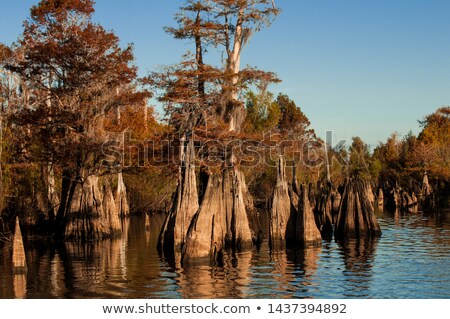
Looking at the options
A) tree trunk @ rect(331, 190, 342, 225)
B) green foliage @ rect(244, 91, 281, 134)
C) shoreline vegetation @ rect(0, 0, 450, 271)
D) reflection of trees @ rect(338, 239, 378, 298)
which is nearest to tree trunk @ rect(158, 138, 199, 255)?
shoreline vegetation @ rect(0, 0, 450, 271)

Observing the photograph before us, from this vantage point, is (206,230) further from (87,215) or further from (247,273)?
(87,215)

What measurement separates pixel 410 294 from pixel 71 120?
17987 millimetres

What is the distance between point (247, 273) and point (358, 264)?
3708 mm

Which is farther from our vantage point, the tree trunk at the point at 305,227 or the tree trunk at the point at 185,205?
the tree trunk at the point at 305,227

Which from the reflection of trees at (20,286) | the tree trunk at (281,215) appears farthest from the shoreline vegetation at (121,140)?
the reflection of trees at (20,286)

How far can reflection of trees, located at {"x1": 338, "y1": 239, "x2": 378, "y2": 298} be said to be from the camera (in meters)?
17.2

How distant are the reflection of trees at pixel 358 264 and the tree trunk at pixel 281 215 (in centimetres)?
202

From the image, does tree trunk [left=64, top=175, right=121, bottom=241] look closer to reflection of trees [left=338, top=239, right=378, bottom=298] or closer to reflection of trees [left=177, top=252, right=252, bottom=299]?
reflection of trees [left=177, top=252, right=252, bottom=299]

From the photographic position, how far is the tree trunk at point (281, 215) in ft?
80.5

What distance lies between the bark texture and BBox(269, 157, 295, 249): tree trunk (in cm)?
327

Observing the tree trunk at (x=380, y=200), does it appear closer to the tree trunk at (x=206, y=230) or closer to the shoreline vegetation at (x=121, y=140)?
the shoreline vegetation at (x=121, y=140)

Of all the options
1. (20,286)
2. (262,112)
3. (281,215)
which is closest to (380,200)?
(262,112)

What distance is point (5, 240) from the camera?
2811 cm
